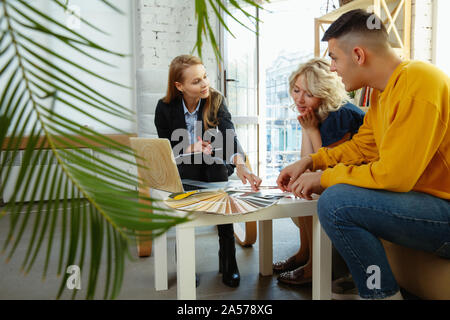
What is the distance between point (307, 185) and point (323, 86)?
0.70 metres

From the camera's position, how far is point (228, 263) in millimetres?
1673

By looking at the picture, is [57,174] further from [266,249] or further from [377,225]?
[266,249]

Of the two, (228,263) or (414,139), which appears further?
(228,263)

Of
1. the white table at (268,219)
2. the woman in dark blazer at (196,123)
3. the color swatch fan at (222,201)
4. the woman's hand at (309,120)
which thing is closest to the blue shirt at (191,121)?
the woman in dark blazer at (196,123)

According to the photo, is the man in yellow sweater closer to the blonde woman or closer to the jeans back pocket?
the jeans back pocket

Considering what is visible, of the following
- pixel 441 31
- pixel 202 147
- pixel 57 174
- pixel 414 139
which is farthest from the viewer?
pixel 441 31

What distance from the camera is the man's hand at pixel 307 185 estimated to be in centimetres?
119

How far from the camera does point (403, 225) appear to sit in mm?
984

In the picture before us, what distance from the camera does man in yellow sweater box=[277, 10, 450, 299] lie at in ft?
3.19

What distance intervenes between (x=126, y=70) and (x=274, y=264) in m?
2.68

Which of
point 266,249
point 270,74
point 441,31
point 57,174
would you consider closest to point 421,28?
point 441,31

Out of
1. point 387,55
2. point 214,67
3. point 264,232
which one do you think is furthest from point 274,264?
point 214,67

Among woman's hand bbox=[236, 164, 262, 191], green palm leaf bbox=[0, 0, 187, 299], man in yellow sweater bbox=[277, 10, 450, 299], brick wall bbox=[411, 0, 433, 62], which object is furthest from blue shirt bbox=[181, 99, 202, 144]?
green palm leaf bbox=[0, 0, 187, 299]
